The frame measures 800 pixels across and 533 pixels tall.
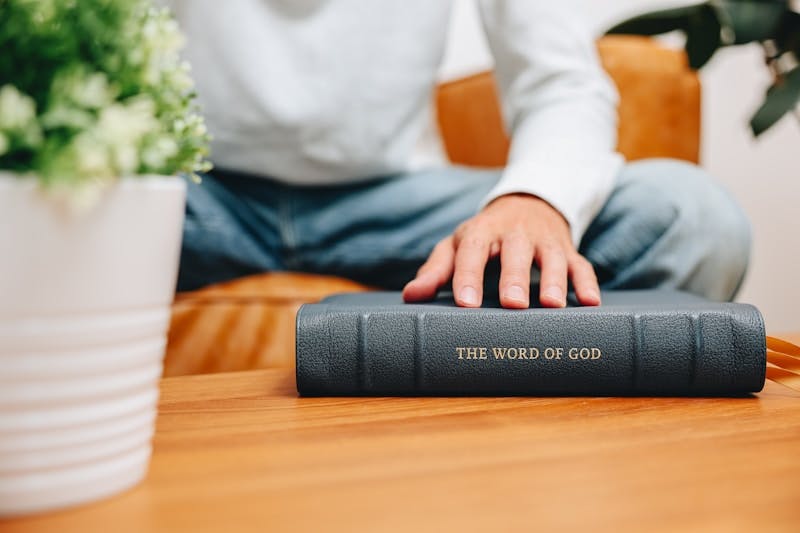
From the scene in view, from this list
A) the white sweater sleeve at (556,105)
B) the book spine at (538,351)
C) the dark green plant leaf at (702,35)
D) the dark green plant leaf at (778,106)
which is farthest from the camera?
the dark green plant leaf at (702,35)

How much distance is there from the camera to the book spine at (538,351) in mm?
479

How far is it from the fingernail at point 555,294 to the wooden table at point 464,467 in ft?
0.26

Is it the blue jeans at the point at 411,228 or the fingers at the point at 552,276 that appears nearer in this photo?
the fingers at the point at 552,276

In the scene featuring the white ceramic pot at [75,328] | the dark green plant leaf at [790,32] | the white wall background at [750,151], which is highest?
the dark green plant leaf at [790,32]

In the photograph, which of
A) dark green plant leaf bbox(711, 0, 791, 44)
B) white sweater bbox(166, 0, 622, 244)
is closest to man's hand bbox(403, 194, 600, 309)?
white sweater bbox(166, 0, 622, 244)

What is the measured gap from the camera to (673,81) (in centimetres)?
140

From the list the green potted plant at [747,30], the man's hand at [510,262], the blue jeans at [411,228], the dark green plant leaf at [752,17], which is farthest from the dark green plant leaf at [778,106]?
the man's hand at [510,262]

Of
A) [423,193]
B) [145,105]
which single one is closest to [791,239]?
[423,193]

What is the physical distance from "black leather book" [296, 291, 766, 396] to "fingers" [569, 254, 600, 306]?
0.18 feet

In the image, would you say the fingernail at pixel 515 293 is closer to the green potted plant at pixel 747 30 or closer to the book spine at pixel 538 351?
the book spine at pixel 538 351

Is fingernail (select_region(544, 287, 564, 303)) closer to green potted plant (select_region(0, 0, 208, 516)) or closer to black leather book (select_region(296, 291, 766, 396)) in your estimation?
black leather book (select_region(296, 291, 766, 396))

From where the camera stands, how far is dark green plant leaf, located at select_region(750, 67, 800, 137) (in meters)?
1.13

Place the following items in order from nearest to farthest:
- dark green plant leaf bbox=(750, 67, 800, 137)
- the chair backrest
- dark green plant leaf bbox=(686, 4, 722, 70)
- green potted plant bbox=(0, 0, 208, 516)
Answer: green potted plant bbox=(0, 0, 208, 516), dark green plant leaf bbox=(750, 67, 800, 137), dark green plant leaf bbox=(686, 4, 722, 70), the chair backrest

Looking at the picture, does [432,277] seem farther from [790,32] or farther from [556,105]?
[790,32]
